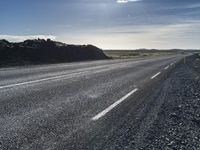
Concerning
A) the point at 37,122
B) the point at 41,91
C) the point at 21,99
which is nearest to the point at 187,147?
the point at 37,122

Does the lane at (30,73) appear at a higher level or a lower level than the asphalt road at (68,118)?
lower

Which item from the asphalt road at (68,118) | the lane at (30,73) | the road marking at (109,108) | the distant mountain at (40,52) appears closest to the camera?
the asphalt road at (68,118)

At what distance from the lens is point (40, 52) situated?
131 ft

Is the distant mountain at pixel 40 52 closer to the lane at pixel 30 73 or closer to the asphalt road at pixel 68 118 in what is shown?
the lane at pixel 30 73

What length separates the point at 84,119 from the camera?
6.14 meters

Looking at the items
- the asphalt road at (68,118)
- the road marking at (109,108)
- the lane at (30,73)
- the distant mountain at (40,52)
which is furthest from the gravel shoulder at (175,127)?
the distant mountain at (40,52)

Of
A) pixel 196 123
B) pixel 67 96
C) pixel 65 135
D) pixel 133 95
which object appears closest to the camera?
pixel 65 135

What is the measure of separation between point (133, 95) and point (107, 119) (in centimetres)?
361

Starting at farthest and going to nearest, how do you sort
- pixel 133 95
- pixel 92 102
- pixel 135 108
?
pixel 133 95 < pixel 92 102 < pixel 135 108

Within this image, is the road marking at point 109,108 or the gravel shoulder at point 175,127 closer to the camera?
the gravel shoulder at point 175,127

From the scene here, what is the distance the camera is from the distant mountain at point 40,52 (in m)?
33.5

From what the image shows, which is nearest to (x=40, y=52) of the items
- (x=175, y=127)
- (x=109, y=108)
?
(x=109, y=108)

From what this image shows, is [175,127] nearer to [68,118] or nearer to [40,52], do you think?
[68,118]

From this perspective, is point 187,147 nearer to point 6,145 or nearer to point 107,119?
point 107,119
